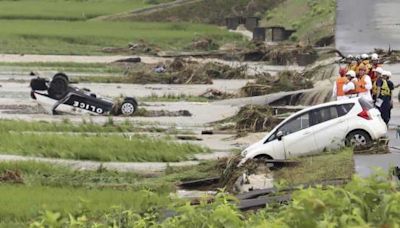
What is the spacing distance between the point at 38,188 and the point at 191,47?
4780cm

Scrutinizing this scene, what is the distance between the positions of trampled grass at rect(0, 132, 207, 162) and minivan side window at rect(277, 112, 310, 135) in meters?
3.28

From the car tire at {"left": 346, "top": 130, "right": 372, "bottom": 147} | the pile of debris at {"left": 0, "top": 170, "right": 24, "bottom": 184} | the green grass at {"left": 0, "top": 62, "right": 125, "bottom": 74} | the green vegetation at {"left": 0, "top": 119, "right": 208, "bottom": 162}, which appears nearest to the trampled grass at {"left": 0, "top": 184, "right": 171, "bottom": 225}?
the pile of debris at {"left": 0, "top": 170, "right": 24, "bottom": 184}

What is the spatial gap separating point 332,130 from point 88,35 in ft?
160

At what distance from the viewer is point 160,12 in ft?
278

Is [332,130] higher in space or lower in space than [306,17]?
lower

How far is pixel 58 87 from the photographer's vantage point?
34906mm

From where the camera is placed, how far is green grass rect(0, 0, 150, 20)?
82.3 metres

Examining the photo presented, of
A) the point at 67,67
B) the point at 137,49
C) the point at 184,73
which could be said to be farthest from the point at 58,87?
the point at 137,49

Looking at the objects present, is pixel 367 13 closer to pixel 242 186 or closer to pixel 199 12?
pixel 199 12

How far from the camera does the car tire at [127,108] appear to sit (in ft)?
114

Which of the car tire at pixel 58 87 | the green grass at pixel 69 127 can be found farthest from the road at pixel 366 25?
the green grass at pixel 69 127

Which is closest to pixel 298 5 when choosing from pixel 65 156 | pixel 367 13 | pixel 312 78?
pixel 367 13

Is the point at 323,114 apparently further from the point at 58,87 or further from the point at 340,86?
the point at 58,87

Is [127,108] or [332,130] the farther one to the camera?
[127,108]
